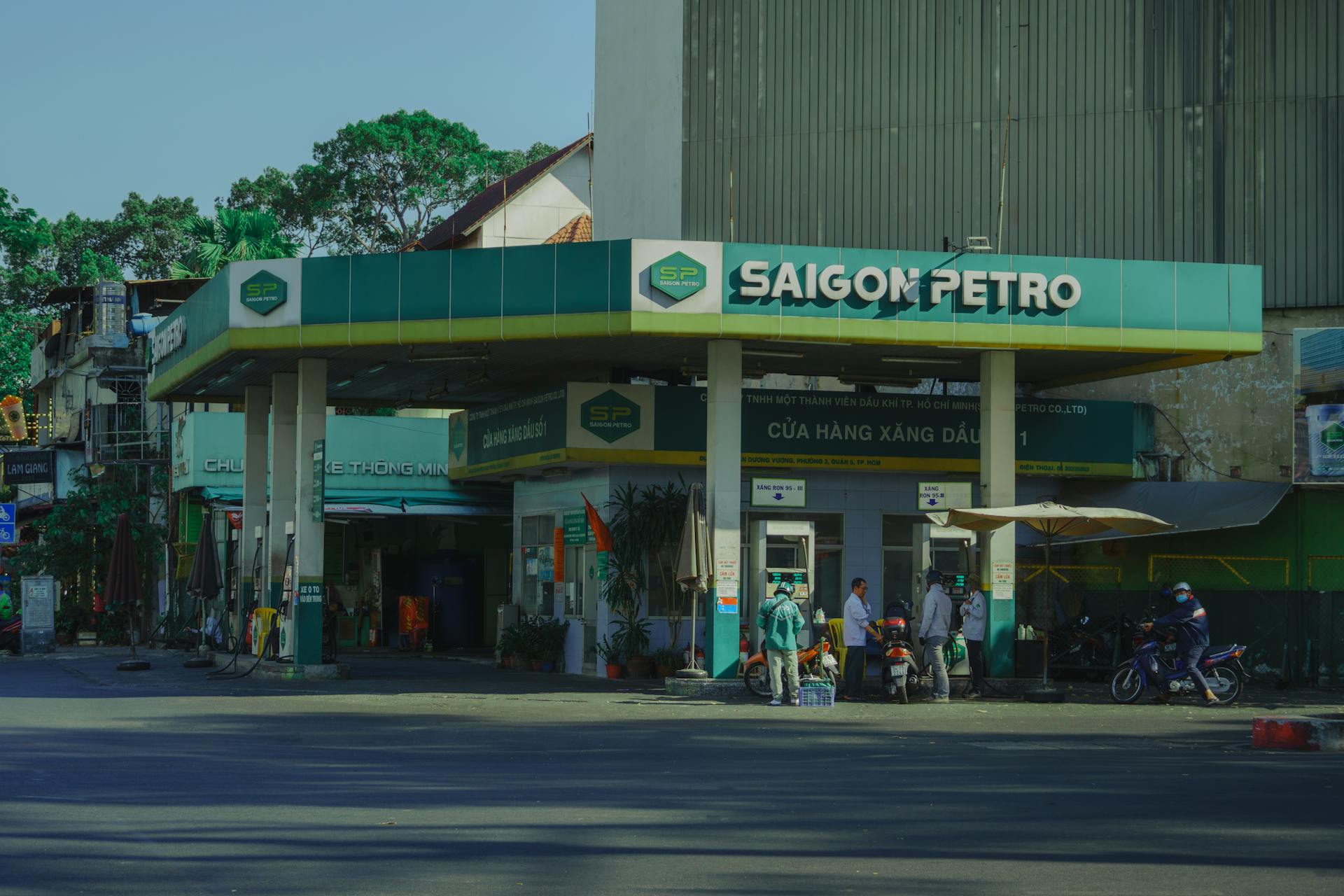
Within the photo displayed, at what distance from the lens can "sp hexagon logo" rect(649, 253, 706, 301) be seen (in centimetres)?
2261

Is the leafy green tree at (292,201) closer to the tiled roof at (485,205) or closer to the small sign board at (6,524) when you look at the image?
the tiled roof at (485,205)

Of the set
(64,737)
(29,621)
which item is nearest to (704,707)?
(64,737)

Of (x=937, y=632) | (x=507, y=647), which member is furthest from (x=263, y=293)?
(x=937, y=632)

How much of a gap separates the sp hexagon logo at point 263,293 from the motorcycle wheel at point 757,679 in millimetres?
8423

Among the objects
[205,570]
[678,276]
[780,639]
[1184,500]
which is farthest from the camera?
[205,570]

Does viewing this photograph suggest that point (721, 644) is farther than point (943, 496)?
No

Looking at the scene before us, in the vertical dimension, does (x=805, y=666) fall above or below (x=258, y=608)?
below


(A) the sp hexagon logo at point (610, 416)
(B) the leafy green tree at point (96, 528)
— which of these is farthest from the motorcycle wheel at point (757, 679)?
(B) the leafy green tree at point (96, 528)

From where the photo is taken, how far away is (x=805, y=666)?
23.8 metres

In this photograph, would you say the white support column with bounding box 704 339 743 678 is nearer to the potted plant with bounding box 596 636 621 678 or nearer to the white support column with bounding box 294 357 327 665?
the potted plant with bounding box 596 636 621 678

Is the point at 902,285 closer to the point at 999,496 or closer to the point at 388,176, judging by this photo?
the point at 999,496

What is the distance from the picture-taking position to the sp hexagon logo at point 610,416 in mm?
27453

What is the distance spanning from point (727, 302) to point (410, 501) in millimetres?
15873

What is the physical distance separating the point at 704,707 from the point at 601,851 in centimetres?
Answer: 1206
